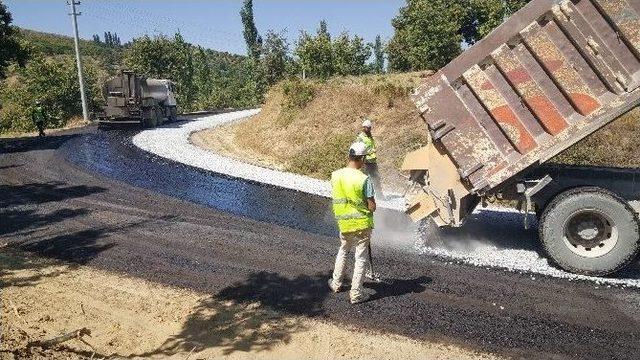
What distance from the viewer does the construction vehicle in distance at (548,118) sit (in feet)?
17.4

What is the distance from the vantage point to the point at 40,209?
838cm

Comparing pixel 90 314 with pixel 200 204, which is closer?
pixel 90 314

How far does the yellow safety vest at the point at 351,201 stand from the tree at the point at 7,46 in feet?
53.6

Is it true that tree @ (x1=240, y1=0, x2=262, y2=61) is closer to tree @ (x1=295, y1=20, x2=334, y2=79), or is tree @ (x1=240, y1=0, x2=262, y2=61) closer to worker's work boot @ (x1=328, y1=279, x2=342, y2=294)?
tree @ (x1=295, y1=20, x2=334, y2=79)

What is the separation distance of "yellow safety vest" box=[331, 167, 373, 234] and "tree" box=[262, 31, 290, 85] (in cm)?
3682

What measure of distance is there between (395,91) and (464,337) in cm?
1200

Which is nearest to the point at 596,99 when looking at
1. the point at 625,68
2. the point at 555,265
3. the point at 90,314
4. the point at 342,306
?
the point at 625,68

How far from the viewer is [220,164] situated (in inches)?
511

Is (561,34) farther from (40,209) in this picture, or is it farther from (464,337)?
(40,209)

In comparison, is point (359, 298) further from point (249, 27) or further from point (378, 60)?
point (378, 60)

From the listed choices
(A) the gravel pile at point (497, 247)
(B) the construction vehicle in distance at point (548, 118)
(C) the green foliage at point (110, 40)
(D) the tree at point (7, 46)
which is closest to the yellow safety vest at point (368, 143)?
(A) the gravel pile at point (497, 247)

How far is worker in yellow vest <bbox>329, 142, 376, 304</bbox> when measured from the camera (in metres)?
4.77

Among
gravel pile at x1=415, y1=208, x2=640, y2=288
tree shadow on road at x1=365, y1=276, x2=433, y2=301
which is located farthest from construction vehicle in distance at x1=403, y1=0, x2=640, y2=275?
tree shadow on road at x1=365, y1=276, x2=433, y2=301

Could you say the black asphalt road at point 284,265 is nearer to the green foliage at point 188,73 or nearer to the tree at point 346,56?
the tree at point 346,56
